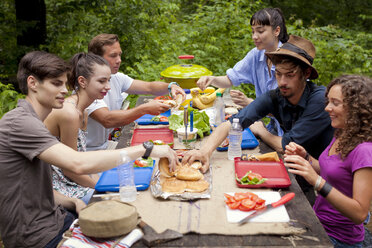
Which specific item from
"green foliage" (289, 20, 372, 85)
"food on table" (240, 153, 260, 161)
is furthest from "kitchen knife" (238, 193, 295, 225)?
"green foliage" (289, 20, 372, 85)

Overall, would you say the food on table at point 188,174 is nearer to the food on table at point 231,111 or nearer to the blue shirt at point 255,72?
the food on table at point 231,111

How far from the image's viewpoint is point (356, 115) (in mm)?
2184

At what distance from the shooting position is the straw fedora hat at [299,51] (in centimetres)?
269

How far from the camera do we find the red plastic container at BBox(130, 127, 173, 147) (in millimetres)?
3207

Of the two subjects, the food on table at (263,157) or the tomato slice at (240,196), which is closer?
the tomato slice at (240,196)

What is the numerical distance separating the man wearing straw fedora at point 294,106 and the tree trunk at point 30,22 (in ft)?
19.3

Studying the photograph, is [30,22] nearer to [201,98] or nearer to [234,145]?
[201,98]

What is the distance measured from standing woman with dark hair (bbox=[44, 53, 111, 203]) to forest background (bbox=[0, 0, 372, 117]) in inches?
135

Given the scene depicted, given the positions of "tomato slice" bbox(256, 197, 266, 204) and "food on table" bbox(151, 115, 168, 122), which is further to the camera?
"food on table" bbox(151, 115, 168, 122)

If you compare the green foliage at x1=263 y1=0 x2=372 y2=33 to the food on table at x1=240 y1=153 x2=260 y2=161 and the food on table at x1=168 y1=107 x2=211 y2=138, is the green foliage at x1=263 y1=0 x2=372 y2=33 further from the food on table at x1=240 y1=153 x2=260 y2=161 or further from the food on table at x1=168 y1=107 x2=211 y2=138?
the food on table at x1=240 y1=153 x2=260 y2=161

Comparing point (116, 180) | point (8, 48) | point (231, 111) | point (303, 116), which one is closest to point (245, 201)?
point (116, 180)

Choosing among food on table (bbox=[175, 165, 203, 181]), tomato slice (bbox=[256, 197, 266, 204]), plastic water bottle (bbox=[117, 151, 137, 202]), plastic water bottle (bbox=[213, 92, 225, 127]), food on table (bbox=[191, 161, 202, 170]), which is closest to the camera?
tomato slice (bbox=[256, 197, 266, 204])

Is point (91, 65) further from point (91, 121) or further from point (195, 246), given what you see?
point (195, 246)

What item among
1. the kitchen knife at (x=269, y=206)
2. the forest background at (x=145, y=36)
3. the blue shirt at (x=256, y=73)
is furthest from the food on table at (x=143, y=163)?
the forest background at (x=145, y=36)
